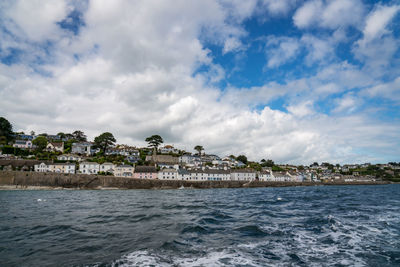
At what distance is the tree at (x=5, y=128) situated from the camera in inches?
3888

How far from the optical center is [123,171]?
3063 inches

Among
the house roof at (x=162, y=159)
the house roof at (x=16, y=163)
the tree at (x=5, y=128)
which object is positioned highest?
the tree at (x=5, y=128)

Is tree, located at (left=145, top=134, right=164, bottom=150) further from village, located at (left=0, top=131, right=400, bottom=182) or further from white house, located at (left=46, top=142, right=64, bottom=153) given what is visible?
white house, located at (left=46, top=142, right=64, bottom=153)

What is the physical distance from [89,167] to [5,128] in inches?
2310

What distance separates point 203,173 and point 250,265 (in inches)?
3279

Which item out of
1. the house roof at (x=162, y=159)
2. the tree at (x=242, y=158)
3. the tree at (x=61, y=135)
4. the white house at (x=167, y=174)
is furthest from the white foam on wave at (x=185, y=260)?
the tree at (x=242, y=158)

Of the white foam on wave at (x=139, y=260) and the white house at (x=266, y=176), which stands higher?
the white foam on wave at (x=139, y=260)

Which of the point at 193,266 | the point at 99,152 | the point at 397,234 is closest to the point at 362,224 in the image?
the point at 397,234

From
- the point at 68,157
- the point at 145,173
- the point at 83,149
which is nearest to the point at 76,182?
the point at 145,173

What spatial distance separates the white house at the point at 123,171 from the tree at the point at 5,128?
6678 cm

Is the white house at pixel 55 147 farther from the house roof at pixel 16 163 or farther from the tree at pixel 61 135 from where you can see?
the house roof at pixel 16 163

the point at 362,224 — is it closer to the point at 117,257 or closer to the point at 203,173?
the point at 117,257

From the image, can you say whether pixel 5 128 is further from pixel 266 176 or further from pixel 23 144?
pixel 266 176

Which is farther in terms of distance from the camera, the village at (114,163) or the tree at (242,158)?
the tree at (242,158)
